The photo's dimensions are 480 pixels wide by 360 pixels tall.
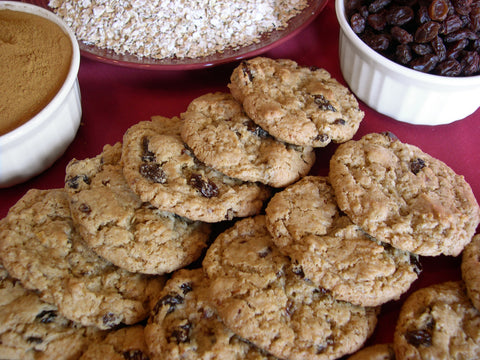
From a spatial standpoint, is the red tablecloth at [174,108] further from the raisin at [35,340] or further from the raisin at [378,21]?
the raisin at [35,340]

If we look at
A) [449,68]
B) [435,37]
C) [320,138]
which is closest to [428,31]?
[435,37]

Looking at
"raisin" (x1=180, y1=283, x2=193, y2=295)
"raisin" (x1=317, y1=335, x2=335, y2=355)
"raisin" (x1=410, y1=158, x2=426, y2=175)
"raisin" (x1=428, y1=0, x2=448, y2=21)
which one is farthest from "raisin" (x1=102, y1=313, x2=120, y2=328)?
"raisin" (x1=428, y1=0, x2=448, y2=21)

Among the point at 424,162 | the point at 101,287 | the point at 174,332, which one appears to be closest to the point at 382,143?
the point at 424,162

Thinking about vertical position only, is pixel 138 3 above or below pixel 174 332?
above

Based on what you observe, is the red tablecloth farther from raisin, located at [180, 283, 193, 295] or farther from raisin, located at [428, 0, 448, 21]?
raisin, located at [180, 283, 193, 295]

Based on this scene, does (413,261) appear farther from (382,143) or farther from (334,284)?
(382,143)

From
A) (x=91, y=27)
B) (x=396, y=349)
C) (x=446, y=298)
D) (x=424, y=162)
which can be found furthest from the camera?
(x=91, y=27)

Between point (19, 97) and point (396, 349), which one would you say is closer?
point (396, 349)
